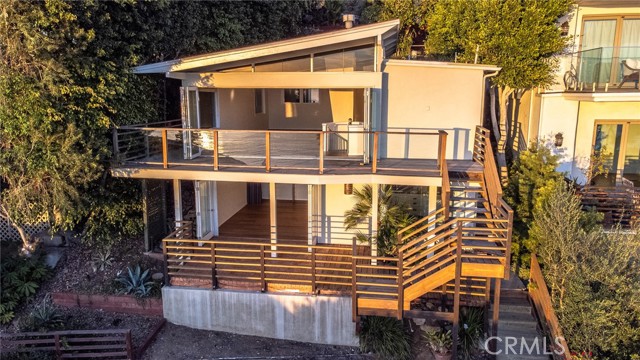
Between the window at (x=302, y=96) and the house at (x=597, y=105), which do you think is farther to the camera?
the window at (x=302, y=96)

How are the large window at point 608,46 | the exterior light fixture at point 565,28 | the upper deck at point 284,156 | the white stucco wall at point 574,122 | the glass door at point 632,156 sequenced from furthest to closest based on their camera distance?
1. the exterior light fixture at point 565,28
2. the glass door at point 632,156
3. the white stucco wall at point 574,122
4. the large window at point 608,46
5. the upper deck at point 284,156

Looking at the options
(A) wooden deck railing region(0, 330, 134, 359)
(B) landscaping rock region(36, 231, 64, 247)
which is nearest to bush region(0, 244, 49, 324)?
(B) landscaping rock region(36, 231, 64, 247)

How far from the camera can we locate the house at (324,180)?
374 inches

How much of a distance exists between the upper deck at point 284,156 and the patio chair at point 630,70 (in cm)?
530

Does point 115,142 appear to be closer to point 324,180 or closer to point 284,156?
point 284,156

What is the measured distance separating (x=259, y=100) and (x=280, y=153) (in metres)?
3.77

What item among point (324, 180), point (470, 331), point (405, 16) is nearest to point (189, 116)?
point (324, 180)

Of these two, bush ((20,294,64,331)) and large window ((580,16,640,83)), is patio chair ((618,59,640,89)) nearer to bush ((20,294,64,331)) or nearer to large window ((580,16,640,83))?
large window ((580,16,640,83))

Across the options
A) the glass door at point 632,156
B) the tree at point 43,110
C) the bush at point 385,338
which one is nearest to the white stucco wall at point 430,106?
the bush at point 385,338

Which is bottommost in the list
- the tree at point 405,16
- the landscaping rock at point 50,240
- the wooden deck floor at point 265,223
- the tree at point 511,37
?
the landscaping rock at point 50,240

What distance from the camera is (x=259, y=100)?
14.3m

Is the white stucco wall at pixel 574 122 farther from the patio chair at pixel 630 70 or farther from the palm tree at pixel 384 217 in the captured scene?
the palm tree at pixel 384 217

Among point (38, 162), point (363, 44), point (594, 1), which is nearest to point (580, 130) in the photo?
point (594, 1)

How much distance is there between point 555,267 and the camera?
30.9 feet
